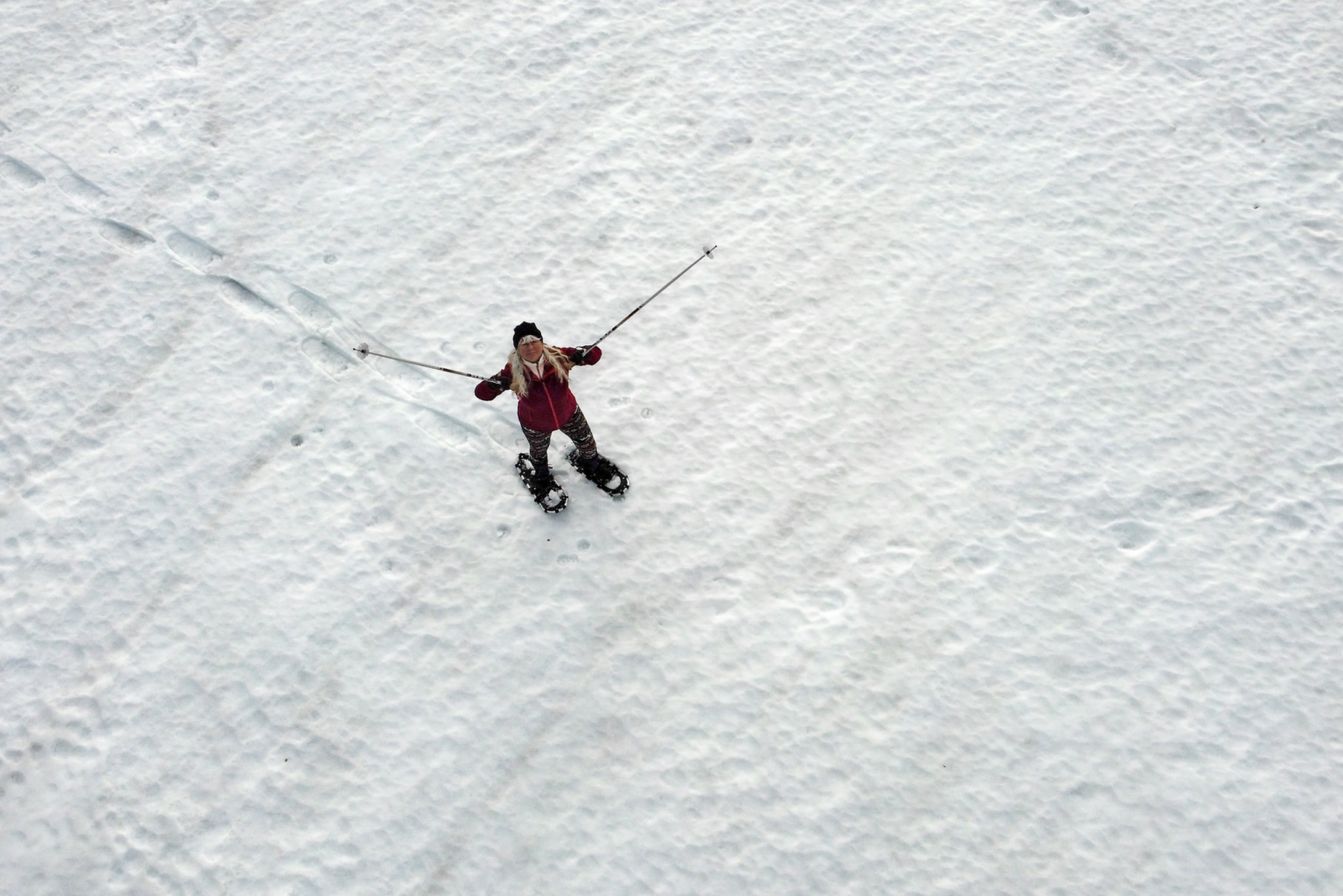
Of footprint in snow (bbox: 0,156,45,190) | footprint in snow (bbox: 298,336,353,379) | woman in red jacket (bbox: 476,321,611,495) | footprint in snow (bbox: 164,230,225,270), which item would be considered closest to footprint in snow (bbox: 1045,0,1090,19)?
woman in red jacket (bbox: 476,321,611,495)

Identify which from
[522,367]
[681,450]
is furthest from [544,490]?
[522,367]

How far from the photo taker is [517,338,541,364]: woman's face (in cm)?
468

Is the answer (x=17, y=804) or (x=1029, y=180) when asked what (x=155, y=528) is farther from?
(x=1029, y=180)

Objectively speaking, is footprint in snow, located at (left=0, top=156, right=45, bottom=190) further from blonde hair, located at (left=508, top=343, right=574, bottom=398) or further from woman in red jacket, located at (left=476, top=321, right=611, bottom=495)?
blonde hair, located at (left=508, top=343, right=574, bottom=398)

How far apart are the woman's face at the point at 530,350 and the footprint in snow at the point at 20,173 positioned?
4.77 meters

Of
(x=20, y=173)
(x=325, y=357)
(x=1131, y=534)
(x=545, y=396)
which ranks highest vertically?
(x=20, y=173)

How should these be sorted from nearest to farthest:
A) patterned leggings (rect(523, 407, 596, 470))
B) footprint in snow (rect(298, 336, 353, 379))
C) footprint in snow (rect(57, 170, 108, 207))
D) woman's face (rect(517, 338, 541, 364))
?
woman's face (rect(517, 338, 541, 364))
patterned leggings (rect(523, 407, 596, 470))
footprint in snow (rect(298, 336, 353, 379))
footprint in snow (rect(57, 170, 108, 207))

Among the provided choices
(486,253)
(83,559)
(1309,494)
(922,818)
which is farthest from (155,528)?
(1309,494)

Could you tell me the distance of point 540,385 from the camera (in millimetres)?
4887

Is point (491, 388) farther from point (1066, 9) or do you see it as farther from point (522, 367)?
point (1066, 9)

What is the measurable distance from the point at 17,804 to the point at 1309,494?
300 inches

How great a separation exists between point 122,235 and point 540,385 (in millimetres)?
3982

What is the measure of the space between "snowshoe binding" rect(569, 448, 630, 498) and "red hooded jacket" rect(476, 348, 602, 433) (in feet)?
1.94

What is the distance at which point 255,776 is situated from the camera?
5.17 meters
